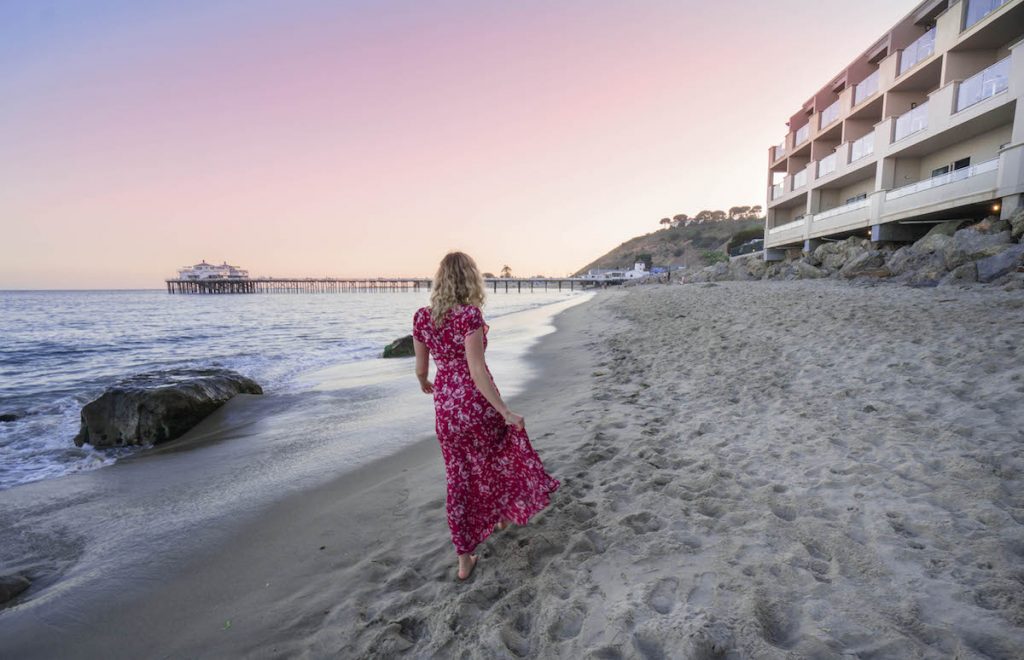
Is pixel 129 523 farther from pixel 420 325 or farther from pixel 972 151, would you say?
pixel 972 151

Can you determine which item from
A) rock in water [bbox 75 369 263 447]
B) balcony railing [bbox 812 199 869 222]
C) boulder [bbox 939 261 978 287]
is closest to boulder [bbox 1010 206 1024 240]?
boulder [bbox 939 261 978 287]

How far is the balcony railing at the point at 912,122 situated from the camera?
16609 mm

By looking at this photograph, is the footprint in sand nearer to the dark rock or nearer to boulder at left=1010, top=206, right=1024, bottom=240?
the dark rock

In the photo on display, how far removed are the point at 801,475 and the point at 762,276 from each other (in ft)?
82.7

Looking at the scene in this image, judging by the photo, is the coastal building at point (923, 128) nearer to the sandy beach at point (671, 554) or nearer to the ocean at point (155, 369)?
the sandy beach at point (671, 554)

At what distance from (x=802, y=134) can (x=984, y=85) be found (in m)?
15.6

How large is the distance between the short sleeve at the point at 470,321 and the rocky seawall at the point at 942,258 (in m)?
12.2

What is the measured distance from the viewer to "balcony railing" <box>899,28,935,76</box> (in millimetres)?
17062

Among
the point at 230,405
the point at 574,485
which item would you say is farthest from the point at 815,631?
the point at 230,405

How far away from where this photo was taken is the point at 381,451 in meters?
5.21

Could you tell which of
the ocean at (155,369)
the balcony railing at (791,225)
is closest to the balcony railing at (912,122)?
the balcony railing at (791,225)

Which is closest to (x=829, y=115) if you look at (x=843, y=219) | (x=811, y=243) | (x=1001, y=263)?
(x=811, y=243)

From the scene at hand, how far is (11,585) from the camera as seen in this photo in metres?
2.98

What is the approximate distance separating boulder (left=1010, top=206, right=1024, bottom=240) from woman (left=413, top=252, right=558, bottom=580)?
1575 centimetres
